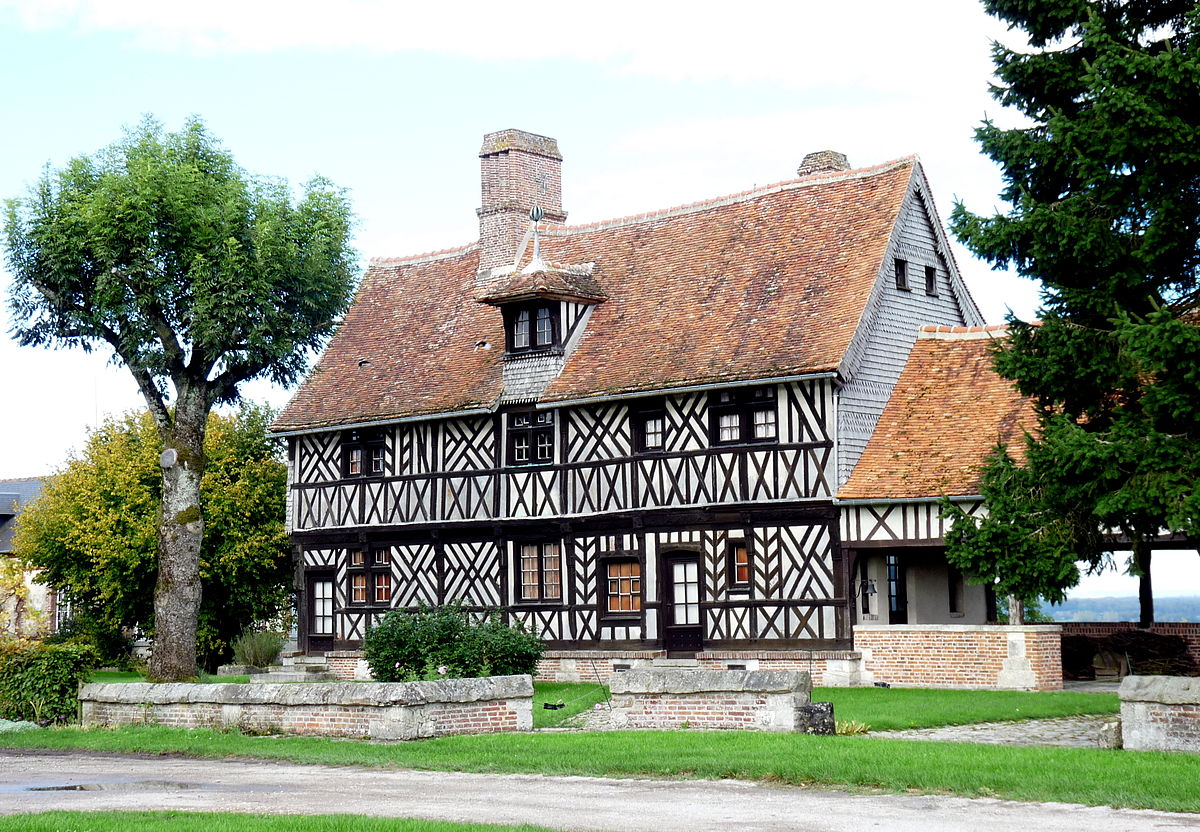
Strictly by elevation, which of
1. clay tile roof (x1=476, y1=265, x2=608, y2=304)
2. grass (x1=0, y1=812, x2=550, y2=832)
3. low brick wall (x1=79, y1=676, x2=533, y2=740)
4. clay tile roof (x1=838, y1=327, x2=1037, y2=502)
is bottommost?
grass (x1=0, y1=812, x2=550, y2=832)

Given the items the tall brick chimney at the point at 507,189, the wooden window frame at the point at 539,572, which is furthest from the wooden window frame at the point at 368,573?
the tall brick chimney at the point at 507,189

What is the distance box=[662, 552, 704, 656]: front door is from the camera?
28.0 meters

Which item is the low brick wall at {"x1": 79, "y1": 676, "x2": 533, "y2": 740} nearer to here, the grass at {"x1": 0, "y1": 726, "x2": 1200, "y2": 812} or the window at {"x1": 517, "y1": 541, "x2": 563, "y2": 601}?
the grass at {"x1": 0, "y1": 726, "x2": 1200, "y2": 812}

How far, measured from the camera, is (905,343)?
28672mm

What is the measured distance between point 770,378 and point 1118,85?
10983mm

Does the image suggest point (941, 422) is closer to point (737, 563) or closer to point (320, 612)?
point (737, 563)

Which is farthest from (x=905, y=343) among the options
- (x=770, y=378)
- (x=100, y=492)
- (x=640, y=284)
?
(x=100, y=492)

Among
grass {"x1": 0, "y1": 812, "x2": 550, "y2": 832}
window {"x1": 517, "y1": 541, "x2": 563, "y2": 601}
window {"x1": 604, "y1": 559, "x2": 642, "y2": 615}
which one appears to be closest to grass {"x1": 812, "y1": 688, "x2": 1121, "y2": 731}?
window {"x1": 604, "y1": 559, "x2": 642, "y2": 615}

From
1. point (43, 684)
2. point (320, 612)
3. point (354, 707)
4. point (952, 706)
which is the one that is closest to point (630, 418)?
point (320, 612)

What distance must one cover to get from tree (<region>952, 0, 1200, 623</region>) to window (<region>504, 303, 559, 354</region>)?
1388 cm

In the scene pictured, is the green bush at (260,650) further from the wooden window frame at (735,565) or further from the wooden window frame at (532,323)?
the wooden window frame at (735,565)

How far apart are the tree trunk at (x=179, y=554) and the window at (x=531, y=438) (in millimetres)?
6453

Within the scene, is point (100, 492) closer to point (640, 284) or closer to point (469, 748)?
point (640, 284)

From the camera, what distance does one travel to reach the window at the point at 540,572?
30.1 metres
